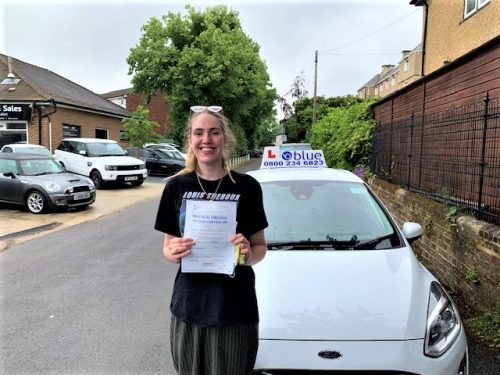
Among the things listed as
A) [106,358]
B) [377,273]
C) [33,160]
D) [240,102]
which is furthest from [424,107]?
[240,102]

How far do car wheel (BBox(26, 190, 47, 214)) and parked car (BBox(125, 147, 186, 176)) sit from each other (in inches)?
472

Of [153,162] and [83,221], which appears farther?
[153,162]

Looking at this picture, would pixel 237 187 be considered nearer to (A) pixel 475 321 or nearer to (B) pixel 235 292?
(B) pixel 235 292

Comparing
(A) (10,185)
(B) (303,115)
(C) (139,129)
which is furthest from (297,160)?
(B) (303,115)

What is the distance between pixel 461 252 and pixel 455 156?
164 cm

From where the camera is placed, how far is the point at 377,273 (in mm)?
3043

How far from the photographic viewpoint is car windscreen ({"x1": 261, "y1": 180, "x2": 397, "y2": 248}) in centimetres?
365

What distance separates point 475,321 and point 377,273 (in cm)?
177

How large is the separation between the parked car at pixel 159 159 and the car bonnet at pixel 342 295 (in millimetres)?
20054

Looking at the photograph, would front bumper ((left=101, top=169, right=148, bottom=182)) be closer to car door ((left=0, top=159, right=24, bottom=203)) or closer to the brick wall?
car door ((left=0, top=159, right=24, bottom=203))

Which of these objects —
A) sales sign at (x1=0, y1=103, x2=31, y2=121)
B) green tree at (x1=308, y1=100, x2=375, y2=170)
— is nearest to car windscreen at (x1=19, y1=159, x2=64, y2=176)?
green tree at (x1=308, y1=100, x2=375, y2=170)

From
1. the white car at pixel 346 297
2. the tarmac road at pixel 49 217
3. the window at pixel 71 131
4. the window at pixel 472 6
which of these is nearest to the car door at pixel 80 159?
the tarmac road at pixel 49 217

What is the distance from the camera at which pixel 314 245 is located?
3.53 m

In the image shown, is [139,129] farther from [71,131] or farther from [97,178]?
[97,178]
